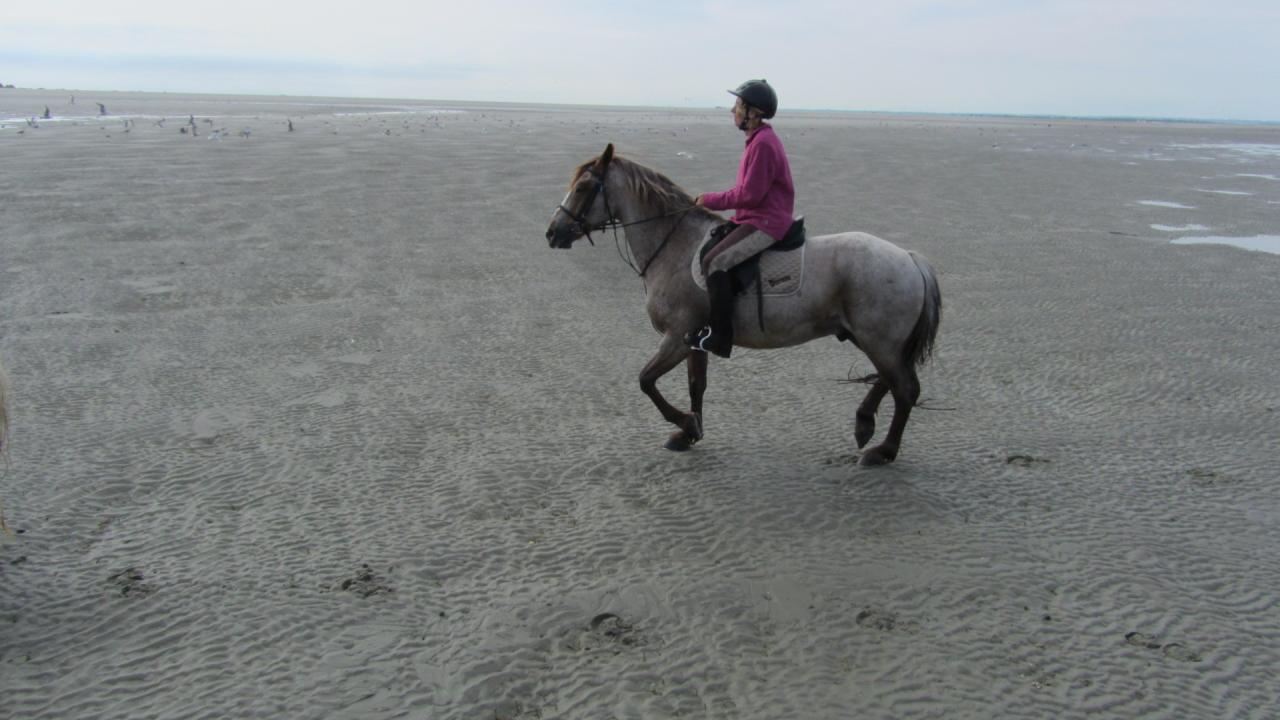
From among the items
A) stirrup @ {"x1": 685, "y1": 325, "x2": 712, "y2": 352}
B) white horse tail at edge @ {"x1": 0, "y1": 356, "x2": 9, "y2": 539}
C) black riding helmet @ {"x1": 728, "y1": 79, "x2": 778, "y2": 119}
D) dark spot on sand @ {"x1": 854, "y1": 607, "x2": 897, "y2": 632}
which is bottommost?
dark spot on sand @ {"x1": 854, "y1": 607, "x2": 897, "y2": 632}

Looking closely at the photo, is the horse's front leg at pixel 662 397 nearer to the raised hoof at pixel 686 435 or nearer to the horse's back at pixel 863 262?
the raised hoof at pixel 686 435

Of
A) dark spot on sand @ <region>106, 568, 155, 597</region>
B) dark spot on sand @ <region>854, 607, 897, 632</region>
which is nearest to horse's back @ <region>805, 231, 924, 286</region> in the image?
dark spot on sand @ <region>854, 607, 897, 632</region>

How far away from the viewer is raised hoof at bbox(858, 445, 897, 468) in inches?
250

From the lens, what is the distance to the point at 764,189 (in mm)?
6141

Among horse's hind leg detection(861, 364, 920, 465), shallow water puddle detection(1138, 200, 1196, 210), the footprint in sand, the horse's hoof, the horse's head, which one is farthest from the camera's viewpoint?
shallow water puddle detection(1138, 200, 1196, 210)

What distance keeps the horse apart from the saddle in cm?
5

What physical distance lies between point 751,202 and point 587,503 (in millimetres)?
2512

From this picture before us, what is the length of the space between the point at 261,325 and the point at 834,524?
7147 mm

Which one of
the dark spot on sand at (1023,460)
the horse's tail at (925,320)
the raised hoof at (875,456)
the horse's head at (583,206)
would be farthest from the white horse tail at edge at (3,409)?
the dark spot on sand at (1023,460)

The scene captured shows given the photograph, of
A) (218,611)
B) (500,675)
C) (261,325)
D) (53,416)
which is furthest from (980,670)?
(261,325)

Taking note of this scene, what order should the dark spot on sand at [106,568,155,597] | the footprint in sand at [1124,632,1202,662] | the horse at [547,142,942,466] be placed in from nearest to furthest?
1. the footprint in sand at [1124,632,1202,662]
2. the dark spot on sand at [106,568,155,597]
3. the horse at [547,142,942,466]

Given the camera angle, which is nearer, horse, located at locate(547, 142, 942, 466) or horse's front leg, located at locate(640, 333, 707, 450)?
horse, located at locate(547, 142, 942, 466)

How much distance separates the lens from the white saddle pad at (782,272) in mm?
6277

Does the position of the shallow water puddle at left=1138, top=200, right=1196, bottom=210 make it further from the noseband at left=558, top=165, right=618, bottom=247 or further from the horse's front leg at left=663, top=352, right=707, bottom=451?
the noseband at left=558, top=165, right=618, bottom=247
